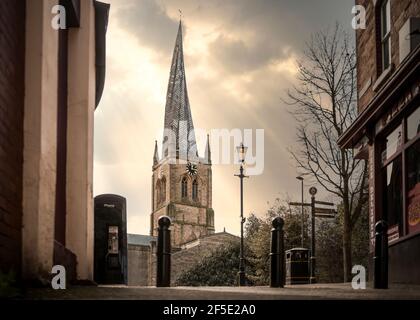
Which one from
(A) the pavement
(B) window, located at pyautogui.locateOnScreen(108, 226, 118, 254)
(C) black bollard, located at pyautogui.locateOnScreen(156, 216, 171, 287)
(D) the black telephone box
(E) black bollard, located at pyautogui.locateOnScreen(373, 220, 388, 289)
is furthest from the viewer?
(B) window, located at pyautogui.locateOnScreen(108, 226, 118, 254)

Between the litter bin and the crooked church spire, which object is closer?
the litter bin

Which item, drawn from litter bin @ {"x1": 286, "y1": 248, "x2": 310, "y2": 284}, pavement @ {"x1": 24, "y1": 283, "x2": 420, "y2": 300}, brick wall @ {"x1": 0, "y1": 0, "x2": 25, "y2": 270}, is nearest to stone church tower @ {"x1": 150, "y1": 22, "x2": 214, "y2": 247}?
litter bin @ {"x1": 286, "y1": 248, "x2": 310, "y2": 284}

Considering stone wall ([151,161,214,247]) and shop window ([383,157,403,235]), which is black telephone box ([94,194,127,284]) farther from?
stone wall ([151,161,214,247])

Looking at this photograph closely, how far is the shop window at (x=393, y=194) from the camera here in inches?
594

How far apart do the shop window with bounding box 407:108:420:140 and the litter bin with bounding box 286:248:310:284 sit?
8410mm

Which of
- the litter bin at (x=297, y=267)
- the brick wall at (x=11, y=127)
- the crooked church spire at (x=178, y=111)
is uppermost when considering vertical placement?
the crooked church spire at (x=178, y=111)

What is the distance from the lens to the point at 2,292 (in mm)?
5254

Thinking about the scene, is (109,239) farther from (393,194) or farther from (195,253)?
(195,253)

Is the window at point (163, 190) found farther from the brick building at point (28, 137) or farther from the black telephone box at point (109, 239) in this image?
the brick building at point (28, 137)

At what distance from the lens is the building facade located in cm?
1370

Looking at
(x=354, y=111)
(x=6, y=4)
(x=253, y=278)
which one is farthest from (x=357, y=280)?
(x=253, y=278)

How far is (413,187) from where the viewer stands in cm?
1412

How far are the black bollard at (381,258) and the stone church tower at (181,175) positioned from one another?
11193 centimetres

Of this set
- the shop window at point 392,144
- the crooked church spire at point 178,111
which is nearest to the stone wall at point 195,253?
the crooked church spire at point 178,111
